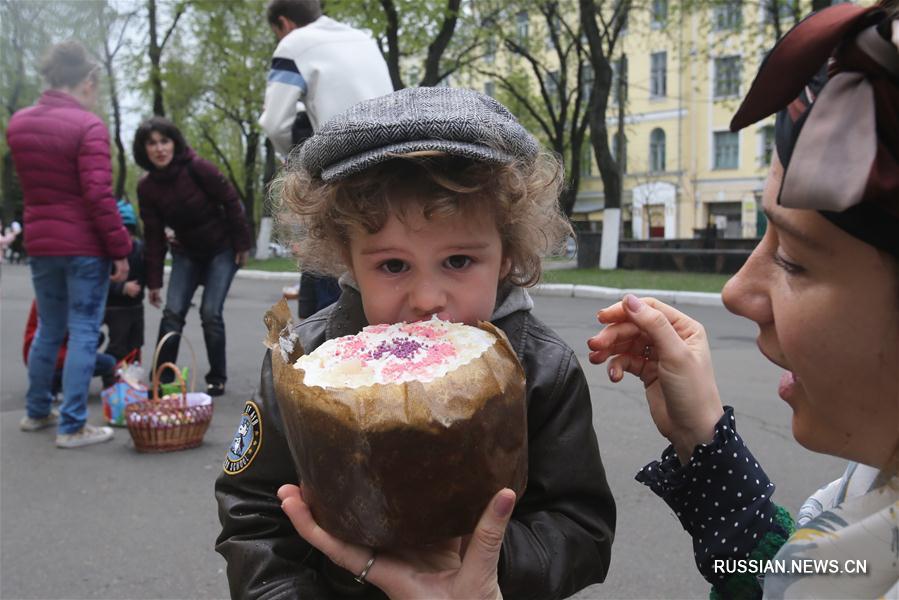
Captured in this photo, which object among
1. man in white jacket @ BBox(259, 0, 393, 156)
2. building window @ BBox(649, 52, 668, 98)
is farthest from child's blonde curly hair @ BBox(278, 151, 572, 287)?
building window @ BBox(649, 52, 668, 98)

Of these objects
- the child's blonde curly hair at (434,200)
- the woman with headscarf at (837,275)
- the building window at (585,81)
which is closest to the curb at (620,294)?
the child's blonde curly hair at (434,200)

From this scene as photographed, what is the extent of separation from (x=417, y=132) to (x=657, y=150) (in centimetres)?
4193

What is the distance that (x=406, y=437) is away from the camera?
108 centimetres

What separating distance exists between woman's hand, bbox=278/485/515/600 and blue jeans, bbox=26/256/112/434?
12.5ft

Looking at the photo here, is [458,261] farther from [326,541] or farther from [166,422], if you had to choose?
[166,422]

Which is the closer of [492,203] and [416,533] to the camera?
[416,533]

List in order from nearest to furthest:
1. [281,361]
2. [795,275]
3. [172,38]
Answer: [795,275]
[281,361]
[172,38]

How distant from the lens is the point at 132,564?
3.03 metres

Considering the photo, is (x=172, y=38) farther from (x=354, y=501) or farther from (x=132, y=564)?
(x=354, y=501)

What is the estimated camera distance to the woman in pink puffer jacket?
14.7 feet

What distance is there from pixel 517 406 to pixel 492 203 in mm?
504

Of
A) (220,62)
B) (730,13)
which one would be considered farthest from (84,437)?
(220,62)

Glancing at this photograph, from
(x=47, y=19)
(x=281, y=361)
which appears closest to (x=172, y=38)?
(x=47, y=19)

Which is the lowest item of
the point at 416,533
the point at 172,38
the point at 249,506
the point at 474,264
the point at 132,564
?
the point at 132,564
